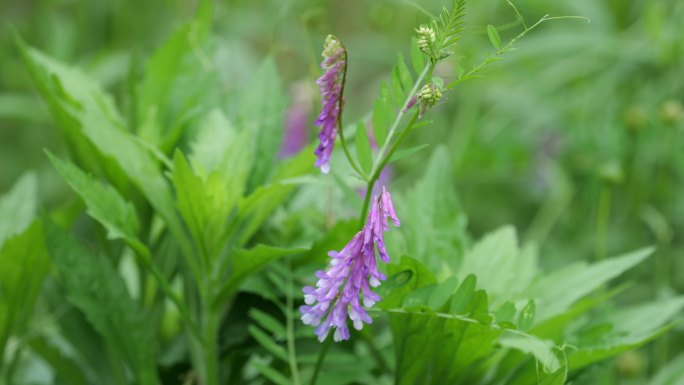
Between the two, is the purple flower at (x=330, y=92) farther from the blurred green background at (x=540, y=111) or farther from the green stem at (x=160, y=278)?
the blurred green background at (x=540, y=111)

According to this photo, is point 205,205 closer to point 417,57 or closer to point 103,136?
point 103,136

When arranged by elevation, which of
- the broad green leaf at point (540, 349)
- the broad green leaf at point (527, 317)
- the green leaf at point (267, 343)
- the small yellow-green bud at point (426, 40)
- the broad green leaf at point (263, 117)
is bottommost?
the broad green leaf at point (540, 349)

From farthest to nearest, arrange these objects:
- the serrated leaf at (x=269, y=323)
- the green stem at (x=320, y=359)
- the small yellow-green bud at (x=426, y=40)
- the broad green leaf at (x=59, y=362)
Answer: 1. the broad green leaf at (x=59, y=362)
2. the serrated leaf at (x=269, y=323)
3. the green stem at (x=320, y=359)
4. the small yellow-green bud at (x=426, y=40)

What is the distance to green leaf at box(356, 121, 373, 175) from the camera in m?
0.74

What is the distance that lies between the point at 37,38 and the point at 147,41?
0.27 meters

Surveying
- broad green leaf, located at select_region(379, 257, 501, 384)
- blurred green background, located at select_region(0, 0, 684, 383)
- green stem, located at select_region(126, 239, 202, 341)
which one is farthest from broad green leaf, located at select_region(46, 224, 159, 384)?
blurred green background, located at select_region(0, 0, 684, 383)

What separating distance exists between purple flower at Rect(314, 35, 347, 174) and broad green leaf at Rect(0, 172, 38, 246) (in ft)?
1.55

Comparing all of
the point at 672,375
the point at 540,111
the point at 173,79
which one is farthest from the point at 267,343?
the point at 540,111

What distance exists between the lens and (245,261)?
83cm

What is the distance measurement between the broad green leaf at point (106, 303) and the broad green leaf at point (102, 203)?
97 mm

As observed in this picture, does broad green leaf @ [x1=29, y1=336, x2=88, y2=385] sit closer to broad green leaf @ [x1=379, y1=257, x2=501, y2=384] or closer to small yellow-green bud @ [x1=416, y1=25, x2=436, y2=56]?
broad green leaf @ [x1=379, y1=257, x2=501, y2=384]

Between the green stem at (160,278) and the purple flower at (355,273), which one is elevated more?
the green stem at (160,278)

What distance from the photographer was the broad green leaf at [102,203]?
785mm

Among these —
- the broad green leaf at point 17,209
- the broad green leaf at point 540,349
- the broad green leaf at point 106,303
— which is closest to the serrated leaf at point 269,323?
the broad green leaf at point 106,303
